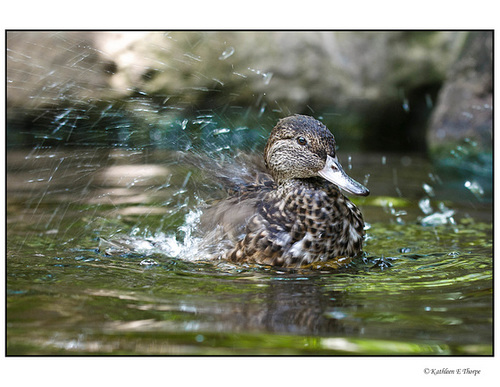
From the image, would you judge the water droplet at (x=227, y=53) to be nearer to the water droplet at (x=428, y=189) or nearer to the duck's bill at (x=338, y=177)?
the water droplet at (x=428, y=189)

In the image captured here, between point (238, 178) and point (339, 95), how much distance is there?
5054mm

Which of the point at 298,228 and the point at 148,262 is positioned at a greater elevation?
the point at 298,228

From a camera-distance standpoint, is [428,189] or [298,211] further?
[428,189]

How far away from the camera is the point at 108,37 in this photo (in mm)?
6480

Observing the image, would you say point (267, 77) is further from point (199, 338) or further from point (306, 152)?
point (199, 338)

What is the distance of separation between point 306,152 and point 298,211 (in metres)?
0.43

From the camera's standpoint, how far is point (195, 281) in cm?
398

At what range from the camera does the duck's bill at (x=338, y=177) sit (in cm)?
417

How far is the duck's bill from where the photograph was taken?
4171 mm

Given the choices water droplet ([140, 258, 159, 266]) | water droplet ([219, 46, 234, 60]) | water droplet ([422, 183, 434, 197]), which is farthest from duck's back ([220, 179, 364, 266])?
water droplet ([219, 46, 234, 60])

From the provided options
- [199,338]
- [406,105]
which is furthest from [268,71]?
[199,338]

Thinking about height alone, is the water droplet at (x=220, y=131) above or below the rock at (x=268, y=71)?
below

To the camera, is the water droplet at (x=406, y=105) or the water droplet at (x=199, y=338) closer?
the water droplet at (x=199, y=338)

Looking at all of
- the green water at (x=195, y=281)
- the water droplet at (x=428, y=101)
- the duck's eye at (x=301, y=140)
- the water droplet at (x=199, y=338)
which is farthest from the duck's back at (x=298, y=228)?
the water droplet at (x=428, y=101)
